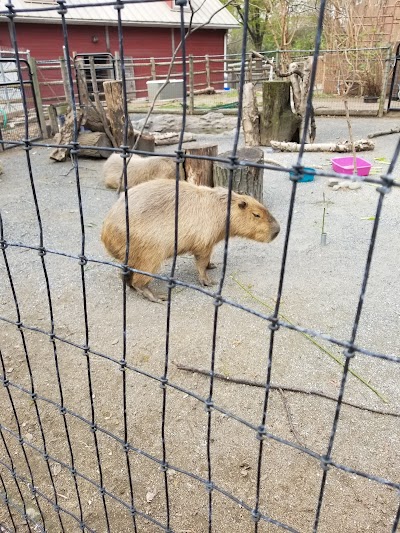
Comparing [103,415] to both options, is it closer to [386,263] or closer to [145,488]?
[145,488]

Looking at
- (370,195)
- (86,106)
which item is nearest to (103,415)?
(370,195)

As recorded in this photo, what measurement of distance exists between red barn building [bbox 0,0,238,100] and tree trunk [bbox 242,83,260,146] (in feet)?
20.2

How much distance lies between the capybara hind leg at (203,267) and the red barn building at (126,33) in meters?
10.7

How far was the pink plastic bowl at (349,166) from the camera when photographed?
528 cm

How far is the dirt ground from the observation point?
1855 mm

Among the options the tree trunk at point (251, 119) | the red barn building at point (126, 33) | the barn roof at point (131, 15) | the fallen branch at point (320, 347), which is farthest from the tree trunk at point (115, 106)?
the barn roof at point (131, 15)

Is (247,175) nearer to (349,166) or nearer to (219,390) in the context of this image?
(349,166)

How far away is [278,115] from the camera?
7.52 m

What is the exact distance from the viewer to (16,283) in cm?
352

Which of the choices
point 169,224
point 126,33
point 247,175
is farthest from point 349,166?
point 126,33

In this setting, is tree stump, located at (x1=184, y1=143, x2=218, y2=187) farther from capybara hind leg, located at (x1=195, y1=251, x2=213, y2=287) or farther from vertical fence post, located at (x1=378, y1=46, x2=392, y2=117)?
vertical fence post, located at (x1=378, y1=46, x2=392, y2=117)

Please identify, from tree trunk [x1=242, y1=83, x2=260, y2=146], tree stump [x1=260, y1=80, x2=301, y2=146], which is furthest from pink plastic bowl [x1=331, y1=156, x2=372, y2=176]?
tree trunk [x1=242, y1=83, x2=260, y2=146]

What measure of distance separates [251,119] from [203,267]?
198 inches

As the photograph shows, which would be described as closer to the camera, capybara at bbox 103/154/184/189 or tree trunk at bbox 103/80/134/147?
capybara at bbox 103/154/184/189
